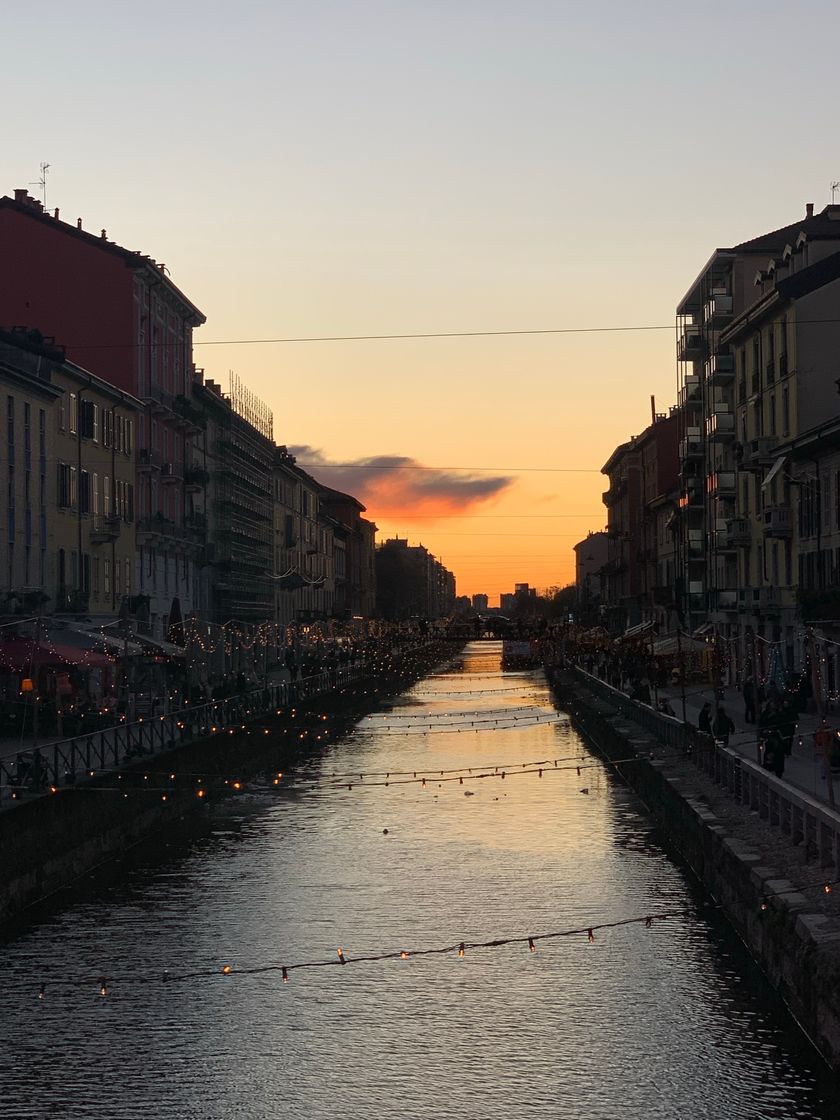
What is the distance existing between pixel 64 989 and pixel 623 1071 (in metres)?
8.80

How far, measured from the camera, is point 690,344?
103m

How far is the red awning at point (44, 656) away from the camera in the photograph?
44.1 metres

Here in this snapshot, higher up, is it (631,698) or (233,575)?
(233,575)

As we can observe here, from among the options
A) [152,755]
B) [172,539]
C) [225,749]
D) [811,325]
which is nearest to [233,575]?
[172,539]

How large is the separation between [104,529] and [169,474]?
14.2 meters

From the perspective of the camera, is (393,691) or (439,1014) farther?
(393,691)

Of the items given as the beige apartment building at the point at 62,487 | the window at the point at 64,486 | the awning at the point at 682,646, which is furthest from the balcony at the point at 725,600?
the window at the point at 64,486

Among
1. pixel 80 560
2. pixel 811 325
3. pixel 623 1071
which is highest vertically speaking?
pixel 811 325

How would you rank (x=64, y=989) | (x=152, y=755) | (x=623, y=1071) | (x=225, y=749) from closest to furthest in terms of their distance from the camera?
(x=623, y=1071), (x=64, y=989), (x=152, y=755), (x=225, y=749)

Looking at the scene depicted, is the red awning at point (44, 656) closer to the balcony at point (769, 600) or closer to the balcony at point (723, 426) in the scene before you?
the balcony at point (769, 600)

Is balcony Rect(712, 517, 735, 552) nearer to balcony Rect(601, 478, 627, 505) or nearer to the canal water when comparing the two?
the canal water

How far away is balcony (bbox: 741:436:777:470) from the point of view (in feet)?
241

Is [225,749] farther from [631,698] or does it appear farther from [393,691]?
[393,691]

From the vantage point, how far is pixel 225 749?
166 ft
